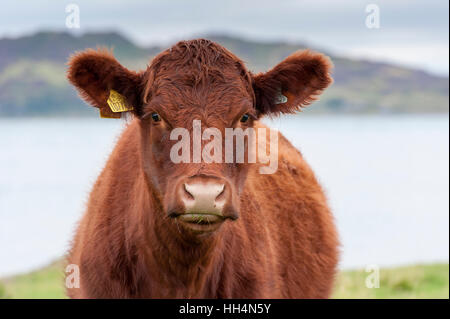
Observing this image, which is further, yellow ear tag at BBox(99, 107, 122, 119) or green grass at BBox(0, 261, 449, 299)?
green grass at BBox(0, 261, 449, 299)

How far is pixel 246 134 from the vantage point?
480 cm

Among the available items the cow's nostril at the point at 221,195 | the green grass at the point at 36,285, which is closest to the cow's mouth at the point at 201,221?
the cow's nostril at the point at 221,195

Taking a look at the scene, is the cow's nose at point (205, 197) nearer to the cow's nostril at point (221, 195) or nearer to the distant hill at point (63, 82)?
the cow's nostril at point (221, 195)

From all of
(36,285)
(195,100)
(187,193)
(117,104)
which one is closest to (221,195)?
(187,193)

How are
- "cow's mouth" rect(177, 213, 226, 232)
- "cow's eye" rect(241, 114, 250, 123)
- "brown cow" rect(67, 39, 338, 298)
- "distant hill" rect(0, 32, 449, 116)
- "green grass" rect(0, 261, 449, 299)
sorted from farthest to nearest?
"distant hill" rect(0, 32, 449, 116)
"green grass" rect(0, 261, 449, 299)
"cow's eye" rect(241, 114, 250, 123)
"brown cow" rect(67, 39, 338, 298)
"cow's mouth" rect(177, 213, 226, 232)

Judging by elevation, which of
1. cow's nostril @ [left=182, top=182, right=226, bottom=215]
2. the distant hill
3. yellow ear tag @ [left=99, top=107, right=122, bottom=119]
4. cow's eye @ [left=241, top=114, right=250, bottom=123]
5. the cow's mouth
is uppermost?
the distant hill

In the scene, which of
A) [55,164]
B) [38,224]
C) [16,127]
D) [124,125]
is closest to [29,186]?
[55,164]

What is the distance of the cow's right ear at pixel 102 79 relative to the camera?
16.3 ft

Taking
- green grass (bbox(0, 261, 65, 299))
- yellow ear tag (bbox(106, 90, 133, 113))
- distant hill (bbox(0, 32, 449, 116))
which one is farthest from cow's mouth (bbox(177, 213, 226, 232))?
distant hill (bbox(0, 32, 449, 116))

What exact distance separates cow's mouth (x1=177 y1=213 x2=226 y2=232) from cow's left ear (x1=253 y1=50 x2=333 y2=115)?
1384 millimetres

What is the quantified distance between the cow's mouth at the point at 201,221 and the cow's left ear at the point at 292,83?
1.38 meters

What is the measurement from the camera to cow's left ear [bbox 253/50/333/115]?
206 inches

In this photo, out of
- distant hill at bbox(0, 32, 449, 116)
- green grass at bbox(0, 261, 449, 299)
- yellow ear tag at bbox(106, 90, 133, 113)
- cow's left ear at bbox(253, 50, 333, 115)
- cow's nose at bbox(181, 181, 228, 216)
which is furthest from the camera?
distant hill at bbox(0, 32, 449, 116)

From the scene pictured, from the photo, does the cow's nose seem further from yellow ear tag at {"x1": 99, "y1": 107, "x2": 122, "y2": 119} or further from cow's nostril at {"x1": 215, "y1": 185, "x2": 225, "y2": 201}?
yellow ear tag at {"x1": 99, "y1": 107, "x2": 122, "y2": 119}
